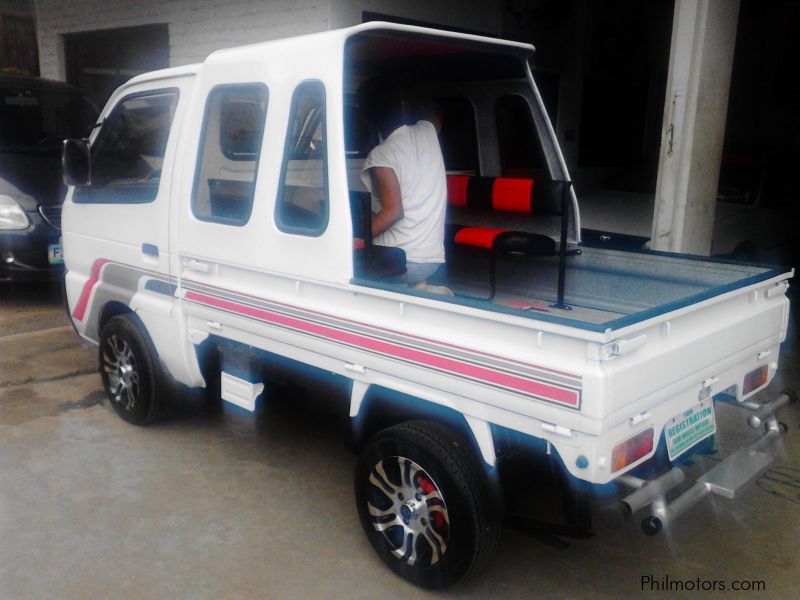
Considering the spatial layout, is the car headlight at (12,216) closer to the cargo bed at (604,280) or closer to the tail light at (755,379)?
the cargo bed at (604,280)

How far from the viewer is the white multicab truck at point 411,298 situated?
2.54 metres

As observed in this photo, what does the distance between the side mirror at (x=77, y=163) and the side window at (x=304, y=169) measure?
157cm

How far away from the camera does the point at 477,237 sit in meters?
4.09

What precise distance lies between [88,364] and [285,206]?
10.2 ft

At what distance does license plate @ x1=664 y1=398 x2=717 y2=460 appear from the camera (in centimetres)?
275

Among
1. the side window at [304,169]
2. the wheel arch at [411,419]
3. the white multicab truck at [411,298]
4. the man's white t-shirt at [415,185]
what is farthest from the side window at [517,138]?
the wheel arch at [411,419]

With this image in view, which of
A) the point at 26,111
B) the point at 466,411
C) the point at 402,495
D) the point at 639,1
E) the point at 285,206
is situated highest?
the point at 639,1

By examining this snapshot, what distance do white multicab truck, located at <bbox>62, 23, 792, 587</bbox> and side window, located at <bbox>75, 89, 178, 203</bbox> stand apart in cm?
2

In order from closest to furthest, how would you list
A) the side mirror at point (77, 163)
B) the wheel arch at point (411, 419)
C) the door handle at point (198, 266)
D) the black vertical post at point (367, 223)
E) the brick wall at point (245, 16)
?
the wheel arch at point (411, 419) → the black vertical post at point (367, 223) → the door handle at point (198, 266) → the side mirror at point (77, 163) → the brick wall at point (245, 16)

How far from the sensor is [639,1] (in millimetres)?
11250

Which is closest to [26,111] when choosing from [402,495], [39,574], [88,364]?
[88,364]

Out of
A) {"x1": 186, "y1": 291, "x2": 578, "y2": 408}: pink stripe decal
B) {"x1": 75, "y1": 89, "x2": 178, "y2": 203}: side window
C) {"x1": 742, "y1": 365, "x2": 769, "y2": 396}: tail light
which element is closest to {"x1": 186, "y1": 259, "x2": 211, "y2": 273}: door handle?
{"x1": 186, "y1": 291, "x2": 578, "y2": 408}: pink stripe decal

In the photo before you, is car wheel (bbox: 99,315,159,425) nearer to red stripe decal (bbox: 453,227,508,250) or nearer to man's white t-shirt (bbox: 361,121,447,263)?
man's white t-shirt (bbox: 361,121,447,263)

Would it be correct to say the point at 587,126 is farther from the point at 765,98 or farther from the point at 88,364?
the point at 88,364
